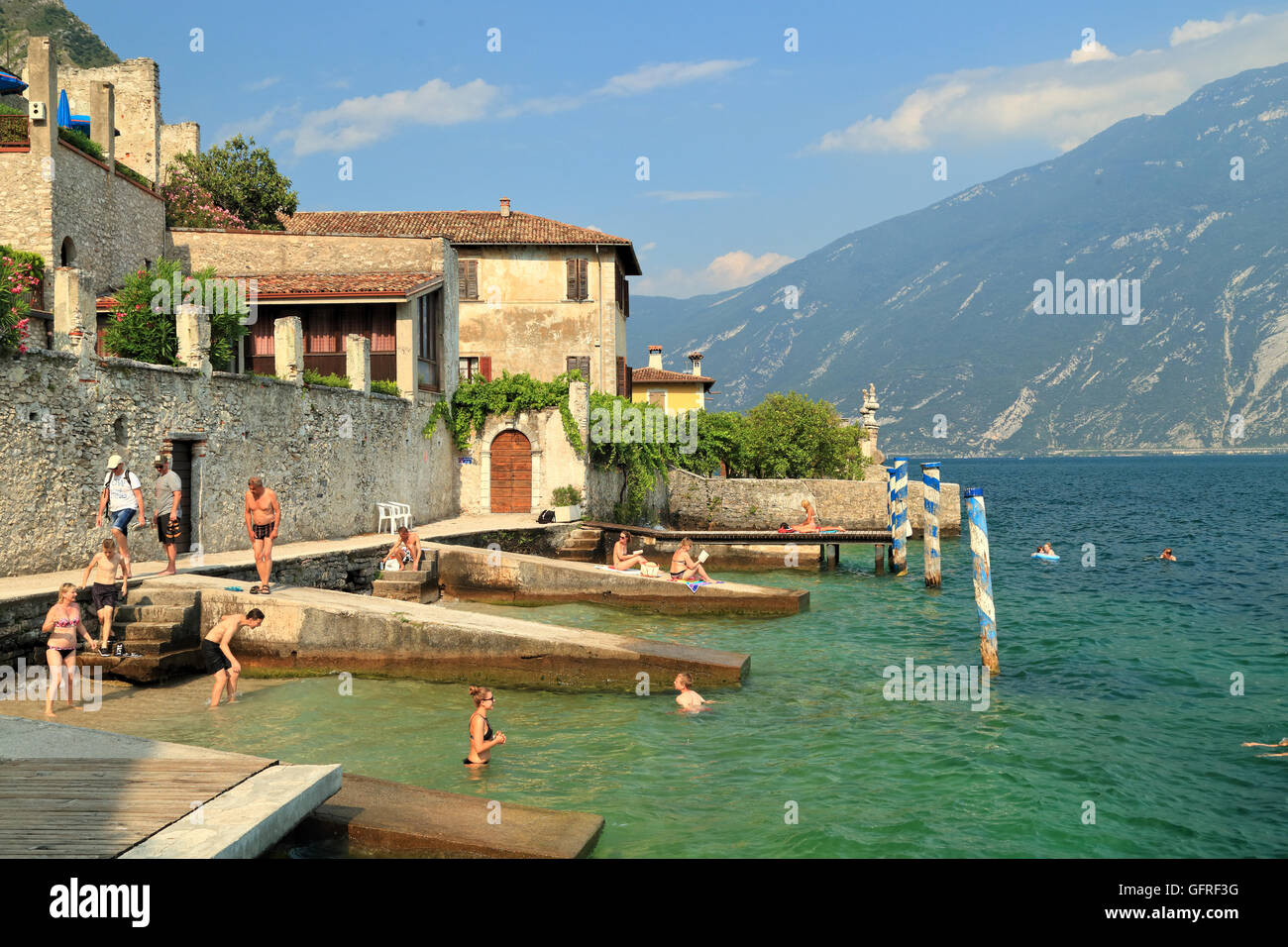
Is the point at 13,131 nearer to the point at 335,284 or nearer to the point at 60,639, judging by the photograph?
the point at 335,284

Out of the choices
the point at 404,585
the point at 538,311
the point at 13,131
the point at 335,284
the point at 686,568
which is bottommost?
the point at 686,568

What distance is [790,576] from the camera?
29.0 metres

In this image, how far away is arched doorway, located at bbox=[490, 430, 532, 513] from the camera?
29.3m

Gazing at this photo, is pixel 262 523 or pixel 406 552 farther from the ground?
pixel 262 523

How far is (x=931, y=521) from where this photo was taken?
25.5 meters

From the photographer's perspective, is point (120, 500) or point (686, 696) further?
point (120, 500)

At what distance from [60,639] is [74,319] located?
5764 millimetres

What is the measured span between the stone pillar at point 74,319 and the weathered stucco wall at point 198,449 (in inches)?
7.1

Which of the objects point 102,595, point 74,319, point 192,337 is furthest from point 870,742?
point 192,337

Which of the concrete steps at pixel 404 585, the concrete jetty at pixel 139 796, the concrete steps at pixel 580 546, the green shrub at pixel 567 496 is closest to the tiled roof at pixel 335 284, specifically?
the green shrub at pixel 567 496

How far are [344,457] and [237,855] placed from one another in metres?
17.1

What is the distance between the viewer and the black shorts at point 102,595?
40.8 ft

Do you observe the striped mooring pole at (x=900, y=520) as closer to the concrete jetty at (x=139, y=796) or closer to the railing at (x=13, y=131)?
the concrete jetty at (x=139, y=796)
